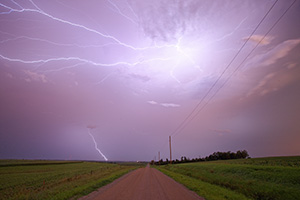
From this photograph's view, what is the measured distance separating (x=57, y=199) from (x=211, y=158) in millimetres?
94852

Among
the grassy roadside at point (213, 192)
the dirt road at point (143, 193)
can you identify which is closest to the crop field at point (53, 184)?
the dirt road at point (143, 193)

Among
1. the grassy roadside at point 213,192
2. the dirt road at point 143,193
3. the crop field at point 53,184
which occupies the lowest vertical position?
the crop field at point 53,184

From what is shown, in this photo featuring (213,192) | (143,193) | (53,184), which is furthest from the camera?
(53,184)

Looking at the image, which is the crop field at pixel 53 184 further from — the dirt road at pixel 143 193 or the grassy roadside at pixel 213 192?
the grassy roadside at pixel 213 192

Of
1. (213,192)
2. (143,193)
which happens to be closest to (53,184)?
(143,193)

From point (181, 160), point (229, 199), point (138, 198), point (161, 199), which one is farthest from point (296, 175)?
point (181, 160)

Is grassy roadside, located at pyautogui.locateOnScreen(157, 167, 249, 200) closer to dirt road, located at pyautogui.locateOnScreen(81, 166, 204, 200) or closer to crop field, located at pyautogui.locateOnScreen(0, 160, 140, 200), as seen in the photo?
dirt road, located at pyautogui.locateOnScreen(81, 166, 204, 200)

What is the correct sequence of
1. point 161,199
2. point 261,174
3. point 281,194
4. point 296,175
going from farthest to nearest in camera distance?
point 261,174 < point 296,175 < point 281,194 < point 161,199

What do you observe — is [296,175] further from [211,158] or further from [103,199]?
[211,158]

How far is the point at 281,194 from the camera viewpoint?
10.2 m

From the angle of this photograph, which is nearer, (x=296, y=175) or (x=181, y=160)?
(x=296, y=175)

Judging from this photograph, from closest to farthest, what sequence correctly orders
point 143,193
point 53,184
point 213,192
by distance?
point 143,193 < point 213,192 < point 53,184

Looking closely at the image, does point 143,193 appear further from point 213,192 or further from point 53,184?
point 53,184

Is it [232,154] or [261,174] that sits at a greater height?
[232,154]
